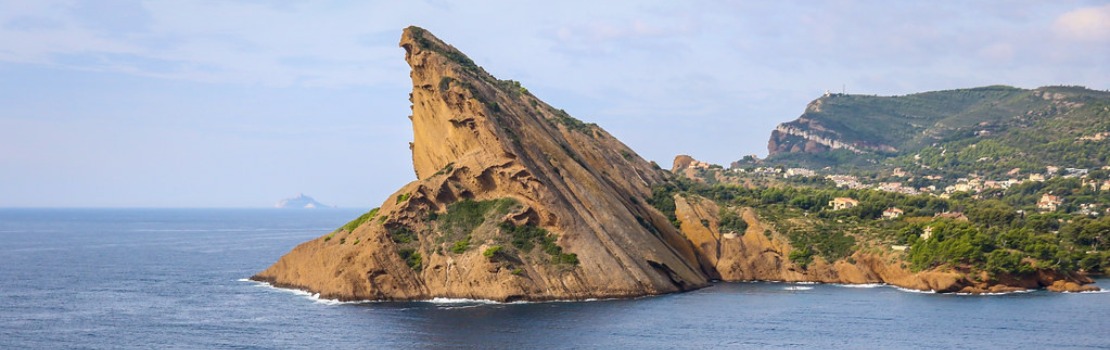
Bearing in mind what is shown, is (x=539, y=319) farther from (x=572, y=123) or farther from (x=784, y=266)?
(x=572, y=123)

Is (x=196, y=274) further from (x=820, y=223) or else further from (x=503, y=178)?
(x=820, y=223)

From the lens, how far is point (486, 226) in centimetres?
12319

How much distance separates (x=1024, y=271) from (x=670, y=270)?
127ft

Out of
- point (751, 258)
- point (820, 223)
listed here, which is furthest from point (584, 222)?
point (820, 223)

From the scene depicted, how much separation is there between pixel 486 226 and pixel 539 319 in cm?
2373

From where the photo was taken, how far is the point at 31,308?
10825 centimetres

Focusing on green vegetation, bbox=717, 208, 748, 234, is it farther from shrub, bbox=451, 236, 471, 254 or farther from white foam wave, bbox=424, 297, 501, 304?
white foam wave, bbox=424, 297, 501, 304

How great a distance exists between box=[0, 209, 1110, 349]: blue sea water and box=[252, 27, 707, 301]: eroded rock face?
385 centimetres

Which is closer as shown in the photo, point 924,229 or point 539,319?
point 539,319

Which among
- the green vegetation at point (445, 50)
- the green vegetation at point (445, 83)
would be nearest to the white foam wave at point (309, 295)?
the green vegetation at point (445, 83)

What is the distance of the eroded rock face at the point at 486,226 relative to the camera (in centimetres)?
11756

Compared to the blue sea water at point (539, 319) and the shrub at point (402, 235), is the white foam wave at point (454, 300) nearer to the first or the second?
the blue sea water at point (539, 319)

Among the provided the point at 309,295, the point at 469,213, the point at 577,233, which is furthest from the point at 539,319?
the point at 309,295

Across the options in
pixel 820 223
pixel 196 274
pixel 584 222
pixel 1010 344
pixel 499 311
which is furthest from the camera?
pixel 820 223
